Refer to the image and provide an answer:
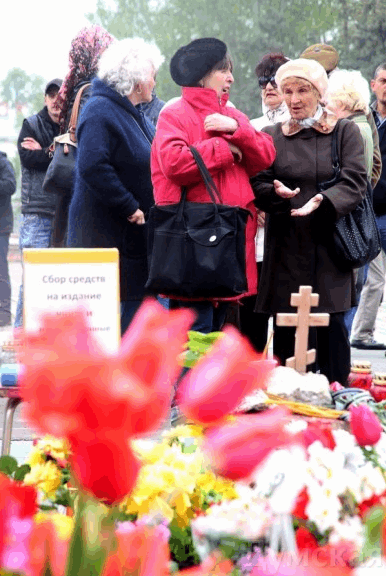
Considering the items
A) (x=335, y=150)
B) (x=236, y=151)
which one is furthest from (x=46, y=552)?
(x=335, y=150)

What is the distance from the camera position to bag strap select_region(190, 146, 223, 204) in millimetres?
5070

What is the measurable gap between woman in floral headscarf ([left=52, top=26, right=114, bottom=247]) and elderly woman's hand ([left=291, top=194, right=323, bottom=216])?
1323mm

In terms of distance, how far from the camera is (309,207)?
5254 millimetres

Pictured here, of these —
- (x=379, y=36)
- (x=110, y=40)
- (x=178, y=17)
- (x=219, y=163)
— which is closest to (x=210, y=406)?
(x=219, y=163)

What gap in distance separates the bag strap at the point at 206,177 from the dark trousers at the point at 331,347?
675mm

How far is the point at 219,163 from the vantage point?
5098 mm

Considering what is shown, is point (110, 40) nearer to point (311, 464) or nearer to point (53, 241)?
point (53, 241)

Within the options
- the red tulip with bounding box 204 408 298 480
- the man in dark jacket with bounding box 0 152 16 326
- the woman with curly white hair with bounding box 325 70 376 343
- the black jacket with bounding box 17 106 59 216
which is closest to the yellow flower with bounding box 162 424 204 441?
the red tulip with bounding box 204 408 298 480

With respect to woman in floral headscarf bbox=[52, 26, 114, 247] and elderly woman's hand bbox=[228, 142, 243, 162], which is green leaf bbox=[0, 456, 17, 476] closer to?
elderly woman's hand bbox=[228, 142, 243, 162]

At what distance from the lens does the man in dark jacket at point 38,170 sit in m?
7.62

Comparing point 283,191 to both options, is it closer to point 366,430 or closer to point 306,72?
point 306,72

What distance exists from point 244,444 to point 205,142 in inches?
163

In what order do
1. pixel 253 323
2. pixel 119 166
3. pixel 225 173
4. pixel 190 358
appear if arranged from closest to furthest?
pixel 190 358, pixel 225 173, pixel 119 166, pixel 253 323

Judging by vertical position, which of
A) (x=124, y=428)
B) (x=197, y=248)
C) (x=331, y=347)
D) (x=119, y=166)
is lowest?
(x=331, y=347)
